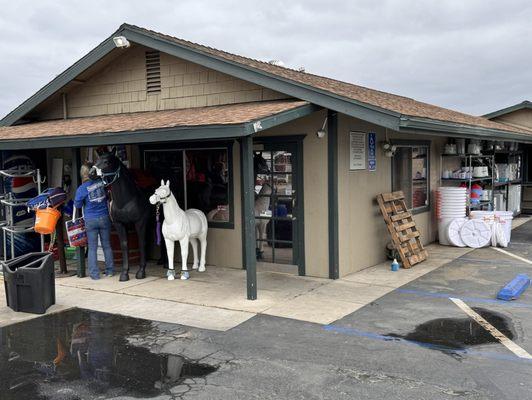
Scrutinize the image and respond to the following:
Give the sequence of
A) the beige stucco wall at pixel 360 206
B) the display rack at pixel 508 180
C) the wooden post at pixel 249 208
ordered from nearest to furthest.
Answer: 1. the wooden post at pixel 249 208
2. the beige stucco wall at pixel 360 206
3. the display rack at pixel 508 180

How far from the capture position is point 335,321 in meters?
6.21

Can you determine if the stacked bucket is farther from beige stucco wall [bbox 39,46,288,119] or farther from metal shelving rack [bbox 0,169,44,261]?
metal shelving rack [bbox 0,169,44,261]

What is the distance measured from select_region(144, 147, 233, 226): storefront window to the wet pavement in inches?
127

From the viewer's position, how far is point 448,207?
11.2 m

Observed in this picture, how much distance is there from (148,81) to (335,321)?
5.87 m

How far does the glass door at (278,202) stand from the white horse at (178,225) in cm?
97

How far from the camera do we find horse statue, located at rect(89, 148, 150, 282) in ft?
27.1

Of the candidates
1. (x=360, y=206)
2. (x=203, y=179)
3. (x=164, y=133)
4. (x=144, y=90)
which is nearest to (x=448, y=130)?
(x=360, y=206)

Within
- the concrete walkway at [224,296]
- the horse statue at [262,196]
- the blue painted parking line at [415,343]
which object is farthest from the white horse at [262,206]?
the blue painted parking line at [415,343]

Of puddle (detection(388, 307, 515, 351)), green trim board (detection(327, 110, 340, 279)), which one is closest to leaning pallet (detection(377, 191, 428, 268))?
green trim board (detection(327, 110, 340, 279))

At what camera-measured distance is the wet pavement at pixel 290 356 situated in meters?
4.43

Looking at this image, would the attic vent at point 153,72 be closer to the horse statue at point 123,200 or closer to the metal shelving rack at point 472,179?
the horse statue at point 123,200

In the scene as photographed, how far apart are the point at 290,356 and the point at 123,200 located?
4464 millimetres

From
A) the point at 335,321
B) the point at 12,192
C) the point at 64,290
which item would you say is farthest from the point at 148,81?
the point at 335,321
